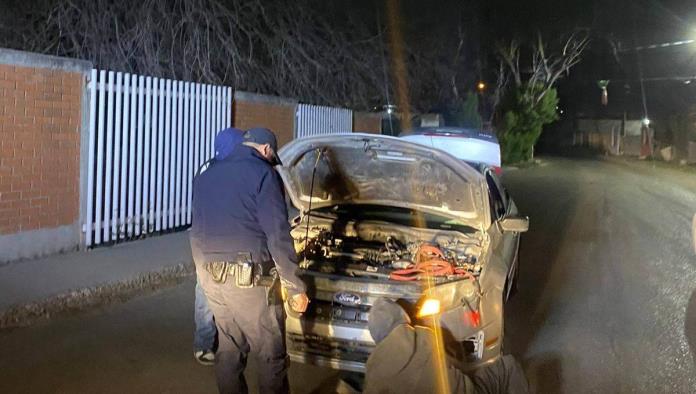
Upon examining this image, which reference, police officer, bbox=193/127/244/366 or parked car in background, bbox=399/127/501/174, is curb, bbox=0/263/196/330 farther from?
parked car in background, bbox=399/127/501/174

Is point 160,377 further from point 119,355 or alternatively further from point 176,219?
point 176,219

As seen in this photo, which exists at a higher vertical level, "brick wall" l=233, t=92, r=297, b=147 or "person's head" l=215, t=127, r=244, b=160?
"brick wall" l=233, t=92, r=297, b=147

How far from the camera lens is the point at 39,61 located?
8156 millimetres

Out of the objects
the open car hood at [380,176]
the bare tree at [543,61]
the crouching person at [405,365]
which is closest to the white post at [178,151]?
the open car hood at [380,176]

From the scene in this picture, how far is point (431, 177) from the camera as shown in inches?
237

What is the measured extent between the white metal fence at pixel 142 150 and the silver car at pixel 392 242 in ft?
12.3

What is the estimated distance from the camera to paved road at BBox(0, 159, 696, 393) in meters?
5.18

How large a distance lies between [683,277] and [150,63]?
9.13m

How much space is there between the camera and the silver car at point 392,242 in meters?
4.79

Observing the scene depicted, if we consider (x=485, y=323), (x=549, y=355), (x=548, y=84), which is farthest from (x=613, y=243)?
(x=548, y=84)

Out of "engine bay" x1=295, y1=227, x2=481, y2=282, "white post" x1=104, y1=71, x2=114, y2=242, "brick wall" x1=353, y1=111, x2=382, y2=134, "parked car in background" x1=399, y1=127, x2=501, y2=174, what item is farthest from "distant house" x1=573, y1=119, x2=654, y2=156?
"engine bay" x1=295, y1=227, x2=481, y2=282

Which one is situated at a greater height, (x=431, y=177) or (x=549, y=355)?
(x=431, y=177)

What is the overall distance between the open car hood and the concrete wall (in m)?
3.43

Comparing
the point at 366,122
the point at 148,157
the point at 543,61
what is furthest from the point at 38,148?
the point at 543,61
